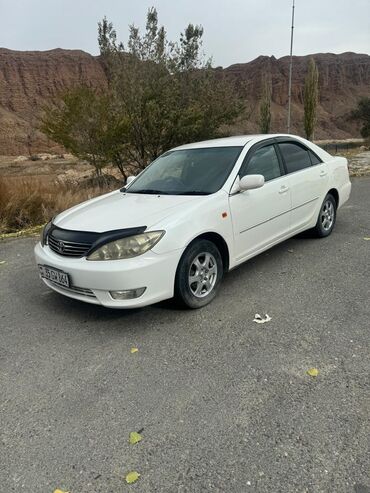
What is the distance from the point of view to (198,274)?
352 cm

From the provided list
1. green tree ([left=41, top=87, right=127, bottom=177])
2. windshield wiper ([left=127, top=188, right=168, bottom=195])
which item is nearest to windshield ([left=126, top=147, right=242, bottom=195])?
windshield wiper ([left=127, top=188, right=168, bottom=195])

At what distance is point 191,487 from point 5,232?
633 cm

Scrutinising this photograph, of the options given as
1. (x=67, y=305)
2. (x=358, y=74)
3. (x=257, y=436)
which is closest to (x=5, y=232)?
(x=67, y=305)

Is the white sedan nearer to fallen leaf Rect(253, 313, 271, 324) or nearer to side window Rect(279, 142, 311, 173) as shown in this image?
side window Rect(279, 142, 311, 173)

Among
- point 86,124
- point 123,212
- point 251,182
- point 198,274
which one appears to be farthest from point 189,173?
point 86,124

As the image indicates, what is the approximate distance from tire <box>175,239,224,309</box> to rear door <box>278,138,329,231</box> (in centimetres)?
149

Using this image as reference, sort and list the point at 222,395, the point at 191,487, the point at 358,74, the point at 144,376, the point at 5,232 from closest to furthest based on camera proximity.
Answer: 1. the point at 191,487
2. the point at 222,395
3. the point at 144,376
4. the point at 5,232
5. the point at 358,74

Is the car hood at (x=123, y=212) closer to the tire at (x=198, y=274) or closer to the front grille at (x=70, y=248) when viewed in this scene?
the front grille at (x=70, y=248)

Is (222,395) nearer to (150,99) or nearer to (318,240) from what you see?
(318,240)

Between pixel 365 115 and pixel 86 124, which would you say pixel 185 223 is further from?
pixel 365 115

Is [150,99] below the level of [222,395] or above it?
above

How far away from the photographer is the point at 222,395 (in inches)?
96.2

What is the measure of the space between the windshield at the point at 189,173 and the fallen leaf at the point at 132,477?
249 centimetres

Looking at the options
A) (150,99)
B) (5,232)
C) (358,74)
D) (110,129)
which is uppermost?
(358,74)
